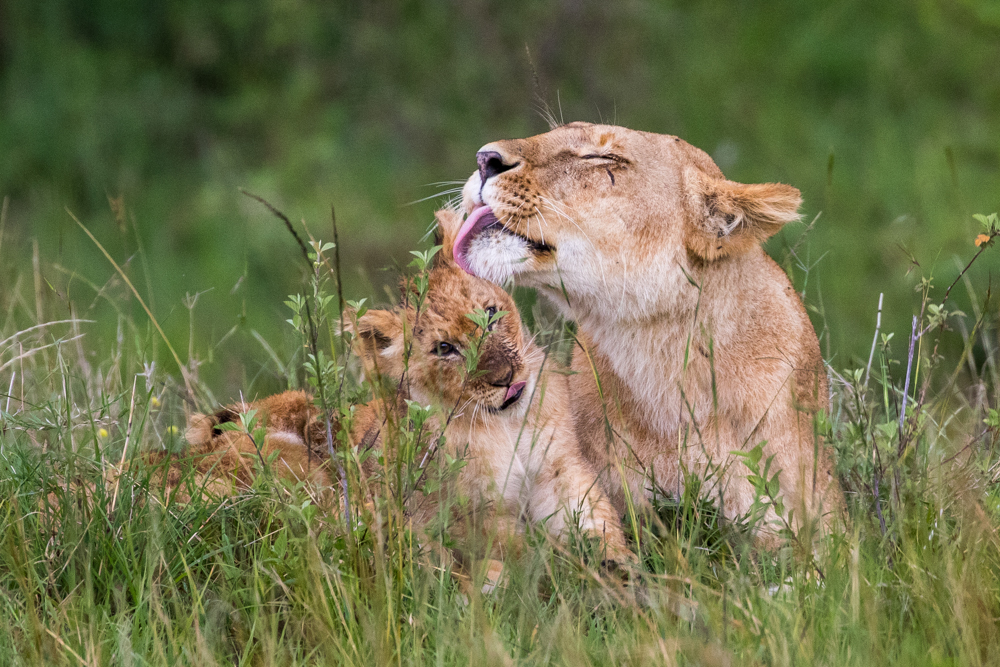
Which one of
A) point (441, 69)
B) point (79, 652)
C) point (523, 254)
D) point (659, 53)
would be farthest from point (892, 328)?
point (79, 652)

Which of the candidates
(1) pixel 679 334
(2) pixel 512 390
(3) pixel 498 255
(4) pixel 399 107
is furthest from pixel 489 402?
Answer: (4) pixel 399 107

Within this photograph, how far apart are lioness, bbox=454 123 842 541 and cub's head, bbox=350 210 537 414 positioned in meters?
0.26

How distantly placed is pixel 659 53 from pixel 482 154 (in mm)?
6127

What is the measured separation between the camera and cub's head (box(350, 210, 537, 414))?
3434 millimetres

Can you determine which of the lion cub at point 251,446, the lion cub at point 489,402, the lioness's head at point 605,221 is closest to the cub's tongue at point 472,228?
the lioness's head at point 605,221

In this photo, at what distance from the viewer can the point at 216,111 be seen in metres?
9.48

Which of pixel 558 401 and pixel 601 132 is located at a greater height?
pixel 601 132

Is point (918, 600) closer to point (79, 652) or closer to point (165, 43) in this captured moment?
point (79, 652)

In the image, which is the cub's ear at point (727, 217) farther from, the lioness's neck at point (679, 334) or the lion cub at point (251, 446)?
the lion cub at point (251, 446)

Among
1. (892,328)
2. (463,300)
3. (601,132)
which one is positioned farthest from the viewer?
(892,328)

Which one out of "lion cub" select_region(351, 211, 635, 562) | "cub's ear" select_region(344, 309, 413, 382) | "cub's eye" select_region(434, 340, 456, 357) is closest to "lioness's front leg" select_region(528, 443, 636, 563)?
"lion cub" select_region(351, 211, 635, 562)

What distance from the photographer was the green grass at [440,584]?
2.33 metres

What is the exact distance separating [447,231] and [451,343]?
38cm

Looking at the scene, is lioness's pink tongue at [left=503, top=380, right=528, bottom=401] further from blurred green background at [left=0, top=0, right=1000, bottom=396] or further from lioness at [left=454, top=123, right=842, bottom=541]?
blurred green background at [left=0, top=0, right=1000, bottom=396]
